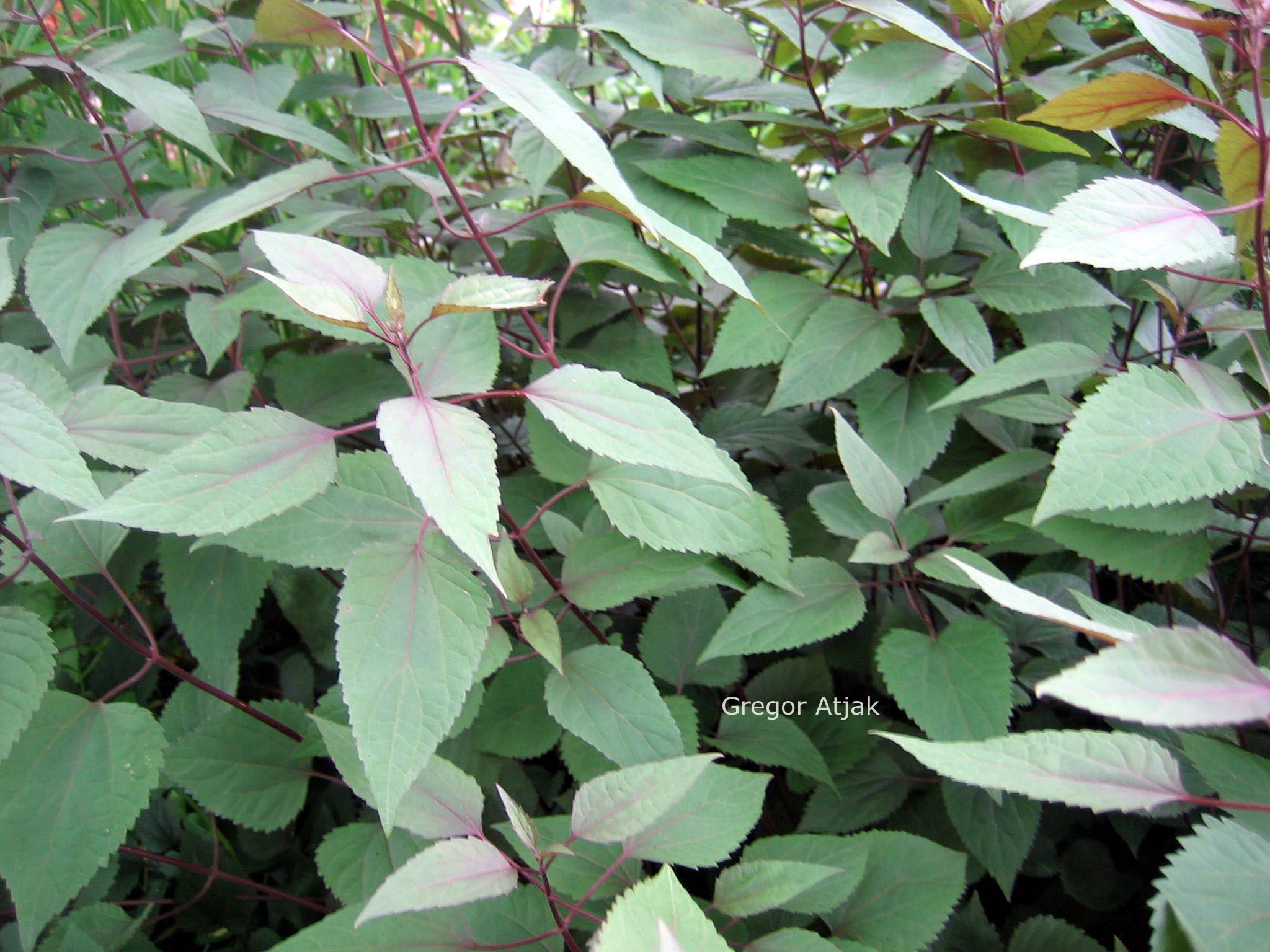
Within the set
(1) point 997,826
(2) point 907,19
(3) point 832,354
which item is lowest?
(1) point 997,826

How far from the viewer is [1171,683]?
16.8 inches

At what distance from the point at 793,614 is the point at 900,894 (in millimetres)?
261

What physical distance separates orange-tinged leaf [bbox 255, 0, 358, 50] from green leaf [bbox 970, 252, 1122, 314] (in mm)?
745

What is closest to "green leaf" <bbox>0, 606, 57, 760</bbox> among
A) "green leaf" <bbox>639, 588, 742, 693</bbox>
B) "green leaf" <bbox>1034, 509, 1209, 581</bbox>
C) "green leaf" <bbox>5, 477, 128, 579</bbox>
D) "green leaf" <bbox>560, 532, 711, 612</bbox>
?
"green leaf" <bbox>5, 477, 128, 579</bbox>

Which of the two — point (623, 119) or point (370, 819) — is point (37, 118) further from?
point (370, 819)

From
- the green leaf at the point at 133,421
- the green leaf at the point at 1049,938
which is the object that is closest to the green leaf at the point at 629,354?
the green leaf at the point at 133,421

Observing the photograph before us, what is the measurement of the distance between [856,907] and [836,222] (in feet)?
4.70

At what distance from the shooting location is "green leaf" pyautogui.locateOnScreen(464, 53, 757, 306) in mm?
614

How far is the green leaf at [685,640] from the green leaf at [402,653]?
1.14ft

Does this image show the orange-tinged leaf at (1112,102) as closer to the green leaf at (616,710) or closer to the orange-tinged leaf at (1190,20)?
the orange-tinged leaf at (1190,20)

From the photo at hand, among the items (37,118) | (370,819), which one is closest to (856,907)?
(370,819)

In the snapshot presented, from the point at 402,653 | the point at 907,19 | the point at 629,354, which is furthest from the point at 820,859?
the point at 907,19

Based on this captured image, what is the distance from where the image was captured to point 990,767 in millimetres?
489

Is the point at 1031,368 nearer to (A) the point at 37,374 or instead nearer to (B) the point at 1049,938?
(B) the point at 1049,938
